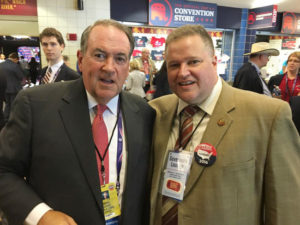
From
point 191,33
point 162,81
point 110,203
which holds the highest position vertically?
point 191,33

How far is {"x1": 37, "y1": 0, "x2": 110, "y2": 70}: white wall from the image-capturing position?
558 centimetres

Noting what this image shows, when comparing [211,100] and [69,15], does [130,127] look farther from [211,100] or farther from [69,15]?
[69,15]

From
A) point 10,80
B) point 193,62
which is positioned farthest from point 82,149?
point 10,80

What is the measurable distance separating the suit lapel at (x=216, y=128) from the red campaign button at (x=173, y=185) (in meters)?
0.05

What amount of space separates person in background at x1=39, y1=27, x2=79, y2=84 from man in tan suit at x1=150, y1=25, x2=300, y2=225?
6.80ft

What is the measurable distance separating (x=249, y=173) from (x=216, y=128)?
27 cm

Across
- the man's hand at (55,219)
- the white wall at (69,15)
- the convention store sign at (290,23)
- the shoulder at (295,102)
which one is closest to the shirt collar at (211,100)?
the man's hand at (55,219)

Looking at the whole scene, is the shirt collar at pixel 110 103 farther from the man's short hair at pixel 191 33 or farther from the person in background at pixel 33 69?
the person in background at pixel 33 69

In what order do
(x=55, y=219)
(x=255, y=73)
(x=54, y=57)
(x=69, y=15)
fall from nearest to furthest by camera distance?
(x=55, y=219) < (x=54, y=57) < (x=255, y=73) < (x=69, y=15)

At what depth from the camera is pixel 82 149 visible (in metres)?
1.13

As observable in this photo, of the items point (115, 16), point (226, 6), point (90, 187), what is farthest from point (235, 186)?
point (226, 6)

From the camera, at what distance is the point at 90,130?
117 cm

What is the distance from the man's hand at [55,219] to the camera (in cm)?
101

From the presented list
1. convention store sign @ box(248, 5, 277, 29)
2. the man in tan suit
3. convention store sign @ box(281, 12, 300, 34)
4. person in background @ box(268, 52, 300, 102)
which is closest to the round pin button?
the man in tan suit
